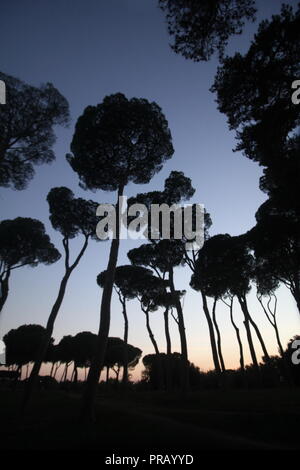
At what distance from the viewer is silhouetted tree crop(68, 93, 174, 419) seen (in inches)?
576

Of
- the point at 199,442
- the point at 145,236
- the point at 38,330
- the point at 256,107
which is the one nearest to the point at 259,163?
the point at 256,107

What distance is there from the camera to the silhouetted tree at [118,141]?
48.0 ft

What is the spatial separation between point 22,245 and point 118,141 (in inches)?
616

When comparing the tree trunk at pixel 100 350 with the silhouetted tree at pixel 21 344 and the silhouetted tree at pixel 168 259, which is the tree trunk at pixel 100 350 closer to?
the silhouetted tree at pixel 168 259

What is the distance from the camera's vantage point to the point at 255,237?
834 inches

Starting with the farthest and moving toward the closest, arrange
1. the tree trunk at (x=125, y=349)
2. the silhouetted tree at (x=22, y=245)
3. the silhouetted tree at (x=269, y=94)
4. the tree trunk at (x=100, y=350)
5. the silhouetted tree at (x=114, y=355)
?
the silhouetted tree at (x=114, y=355)
the tree trunk at (x=125, y=349)
the silhouetted tree at (x=22, y=245)
the silhouetted tree at (x=269, y=94)
the tree trunk at (x=100, y=350)

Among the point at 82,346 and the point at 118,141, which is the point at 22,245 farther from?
the point at 82,346

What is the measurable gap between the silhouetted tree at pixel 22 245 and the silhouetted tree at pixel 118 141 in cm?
1176

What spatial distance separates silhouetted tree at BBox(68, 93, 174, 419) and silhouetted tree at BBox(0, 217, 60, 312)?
1176 cm

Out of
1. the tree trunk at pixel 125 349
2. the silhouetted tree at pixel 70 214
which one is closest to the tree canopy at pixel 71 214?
the silhouetted tree at pixel 70 214

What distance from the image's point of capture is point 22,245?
24.8 m

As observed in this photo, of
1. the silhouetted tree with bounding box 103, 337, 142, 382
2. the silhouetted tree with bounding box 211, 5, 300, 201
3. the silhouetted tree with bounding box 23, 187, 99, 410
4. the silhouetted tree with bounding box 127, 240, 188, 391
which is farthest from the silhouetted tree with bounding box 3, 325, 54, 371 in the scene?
the silhouetted tree with bounding box 211, 5, 300, 201

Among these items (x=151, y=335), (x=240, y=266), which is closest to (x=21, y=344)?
(x=151, y=335)

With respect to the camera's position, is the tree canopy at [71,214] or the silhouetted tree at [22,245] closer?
the tree canopy at [71,214]
